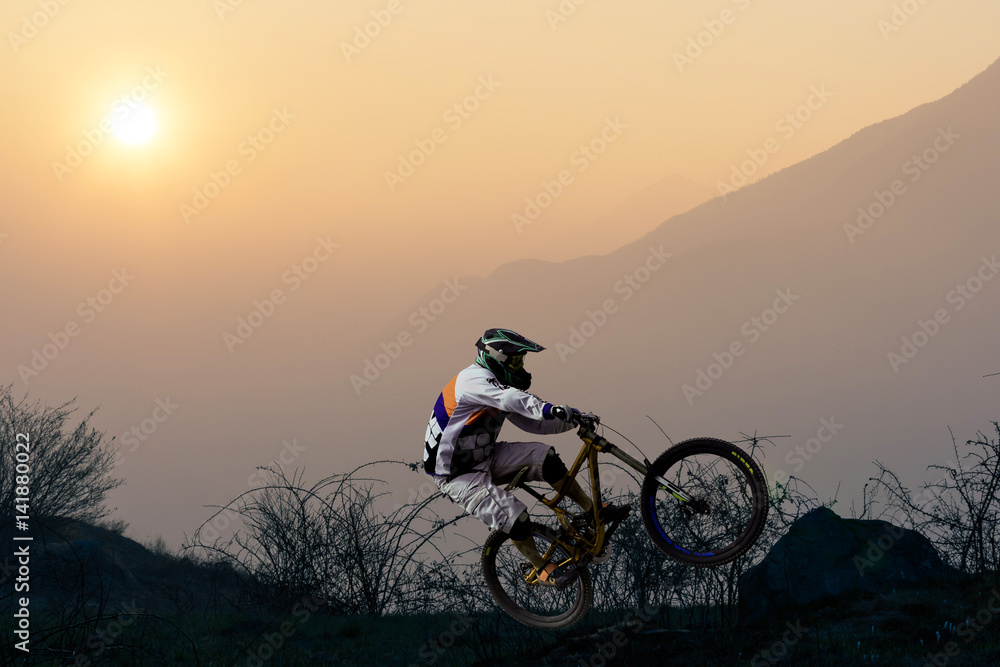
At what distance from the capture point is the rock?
1112 centimetres

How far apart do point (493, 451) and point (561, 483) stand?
0.71 meters

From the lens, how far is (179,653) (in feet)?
39.5

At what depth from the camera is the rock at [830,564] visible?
11.1 metres

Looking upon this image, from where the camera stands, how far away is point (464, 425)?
8352 mm
